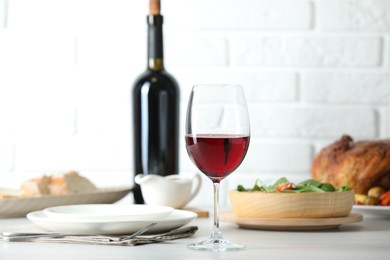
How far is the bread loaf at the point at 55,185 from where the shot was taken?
1.83 m

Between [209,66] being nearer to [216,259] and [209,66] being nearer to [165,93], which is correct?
[165,93]

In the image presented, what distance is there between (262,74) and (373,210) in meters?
0.93

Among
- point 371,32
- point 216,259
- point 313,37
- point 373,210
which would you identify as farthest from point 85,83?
point 216,259

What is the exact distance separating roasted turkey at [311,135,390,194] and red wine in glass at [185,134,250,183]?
78 centimetres

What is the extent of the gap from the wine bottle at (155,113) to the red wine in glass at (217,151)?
0.61 metres

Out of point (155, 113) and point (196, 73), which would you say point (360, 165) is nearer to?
point (155, 113)

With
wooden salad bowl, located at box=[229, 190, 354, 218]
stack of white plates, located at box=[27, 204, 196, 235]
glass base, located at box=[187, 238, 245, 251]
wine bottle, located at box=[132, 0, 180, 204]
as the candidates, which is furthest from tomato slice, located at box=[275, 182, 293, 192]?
wine bottle, located at box=[132, 0, 180, 204]

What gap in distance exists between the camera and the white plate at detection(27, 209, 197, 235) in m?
1.34

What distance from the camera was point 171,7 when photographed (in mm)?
2535

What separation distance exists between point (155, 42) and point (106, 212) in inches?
21.9

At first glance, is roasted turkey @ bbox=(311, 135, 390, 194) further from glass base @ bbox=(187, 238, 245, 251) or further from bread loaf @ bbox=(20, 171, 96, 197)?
glass base @ bbox=(187, 238, 245, 251)

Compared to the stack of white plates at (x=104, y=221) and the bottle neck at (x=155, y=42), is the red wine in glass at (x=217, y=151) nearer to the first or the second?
the stack of white plates at (x=104, y=221)

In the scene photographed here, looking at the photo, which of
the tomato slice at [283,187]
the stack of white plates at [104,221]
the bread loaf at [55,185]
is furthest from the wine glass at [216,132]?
the bread loaf at [55,185]

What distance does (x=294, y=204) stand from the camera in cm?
149
